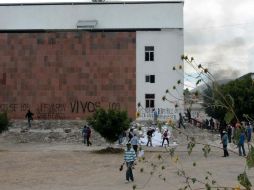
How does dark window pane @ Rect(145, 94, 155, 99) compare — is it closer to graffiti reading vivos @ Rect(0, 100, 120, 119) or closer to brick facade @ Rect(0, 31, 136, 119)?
brick facade @ Rect(0, 31, 136, 119)

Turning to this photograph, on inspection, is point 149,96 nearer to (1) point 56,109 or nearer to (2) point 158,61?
(2) point 158,61

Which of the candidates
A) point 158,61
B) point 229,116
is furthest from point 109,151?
point 229,116

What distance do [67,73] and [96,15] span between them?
18.7ft

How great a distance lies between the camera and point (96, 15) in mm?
44188

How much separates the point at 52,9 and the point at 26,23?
2.60m

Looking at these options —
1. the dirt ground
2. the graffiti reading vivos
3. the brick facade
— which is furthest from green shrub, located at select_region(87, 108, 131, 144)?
the graffiti reading vivos

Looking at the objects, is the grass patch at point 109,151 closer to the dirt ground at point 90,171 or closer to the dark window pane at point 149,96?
the dirt ground at point 90,171

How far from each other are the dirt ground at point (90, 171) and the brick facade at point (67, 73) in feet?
48.0

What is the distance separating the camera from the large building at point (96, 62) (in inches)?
1692

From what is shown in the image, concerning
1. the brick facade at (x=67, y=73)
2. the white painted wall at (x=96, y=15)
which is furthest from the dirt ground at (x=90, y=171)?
the white painted wall at (x=96, y=15)

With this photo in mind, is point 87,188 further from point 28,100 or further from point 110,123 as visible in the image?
point 28,100

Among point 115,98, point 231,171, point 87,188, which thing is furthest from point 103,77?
point 87,188

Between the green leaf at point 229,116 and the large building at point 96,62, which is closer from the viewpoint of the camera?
the green leaf at point 229,116

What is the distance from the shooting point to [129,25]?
143 feet
